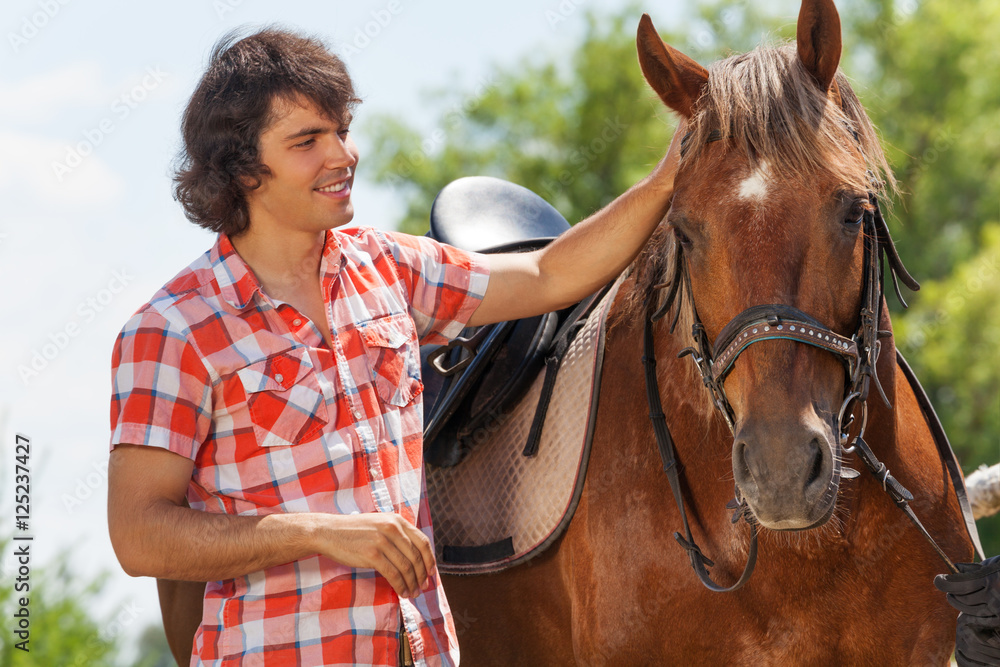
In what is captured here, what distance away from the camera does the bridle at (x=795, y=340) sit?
1821mm

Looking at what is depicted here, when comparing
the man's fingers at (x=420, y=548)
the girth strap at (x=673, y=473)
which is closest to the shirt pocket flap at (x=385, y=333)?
the man's fingers at (x=420, y=548)

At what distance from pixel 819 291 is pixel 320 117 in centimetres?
126

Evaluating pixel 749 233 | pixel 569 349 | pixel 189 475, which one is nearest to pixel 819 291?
pixel 749 233

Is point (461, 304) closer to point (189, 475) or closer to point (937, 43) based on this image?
point (189, 475)

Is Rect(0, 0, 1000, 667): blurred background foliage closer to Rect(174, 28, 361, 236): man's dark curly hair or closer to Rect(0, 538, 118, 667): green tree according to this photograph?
Rect(0, 538, 118, 667): green tree

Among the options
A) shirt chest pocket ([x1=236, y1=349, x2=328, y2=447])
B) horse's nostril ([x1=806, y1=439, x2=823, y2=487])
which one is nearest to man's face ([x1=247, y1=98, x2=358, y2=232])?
shirt chest pocket ([x1=236, y1=349, x2=328, y2=447])

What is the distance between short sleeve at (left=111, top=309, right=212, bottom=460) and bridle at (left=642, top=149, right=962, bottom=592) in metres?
1.16

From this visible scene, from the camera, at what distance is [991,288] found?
14.8 m

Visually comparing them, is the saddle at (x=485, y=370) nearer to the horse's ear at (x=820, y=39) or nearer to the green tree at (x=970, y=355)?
the horse's ear at (x=820, y=39)

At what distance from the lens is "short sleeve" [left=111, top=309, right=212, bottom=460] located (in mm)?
1911

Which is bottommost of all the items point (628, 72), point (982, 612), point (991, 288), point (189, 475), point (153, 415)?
point (991, 288)

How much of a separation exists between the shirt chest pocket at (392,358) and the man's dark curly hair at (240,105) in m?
0.43

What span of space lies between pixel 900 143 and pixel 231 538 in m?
19.0

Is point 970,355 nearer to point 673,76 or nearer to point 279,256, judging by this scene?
point 673,76
